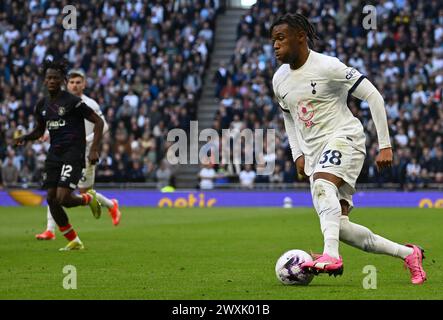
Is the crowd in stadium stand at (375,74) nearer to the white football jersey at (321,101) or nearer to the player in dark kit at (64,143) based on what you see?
the player in dark kit at (64,143)

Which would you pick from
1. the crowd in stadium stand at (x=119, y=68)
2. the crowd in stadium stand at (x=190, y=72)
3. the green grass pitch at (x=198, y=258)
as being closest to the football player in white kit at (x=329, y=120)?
the green grass pitch at (x=198, y=258)

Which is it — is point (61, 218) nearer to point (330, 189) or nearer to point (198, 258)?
point (198, 258)

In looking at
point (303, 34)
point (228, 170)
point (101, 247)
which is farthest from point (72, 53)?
point (303, 34)

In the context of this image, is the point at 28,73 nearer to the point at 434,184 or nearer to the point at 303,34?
the point at 434,184

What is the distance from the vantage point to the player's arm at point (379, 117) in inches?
→ 369

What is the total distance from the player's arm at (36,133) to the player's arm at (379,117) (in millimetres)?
6171

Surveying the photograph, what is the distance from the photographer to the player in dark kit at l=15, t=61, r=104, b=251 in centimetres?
1445

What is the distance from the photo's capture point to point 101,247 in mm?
15211

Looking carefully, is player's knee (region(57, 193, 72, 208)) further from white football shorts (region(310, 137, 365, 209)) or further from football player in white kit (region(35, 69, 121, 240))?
white football shorts (region(310, 137, 365, 209))

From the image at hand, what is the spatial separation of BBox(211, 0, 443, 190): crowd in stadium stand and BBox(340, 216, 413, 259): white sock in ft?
66.1

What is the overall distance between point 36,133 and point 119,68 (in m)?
20.9

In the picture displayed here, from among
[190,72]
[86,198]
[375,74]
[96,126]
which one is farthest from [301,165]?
[190,72]

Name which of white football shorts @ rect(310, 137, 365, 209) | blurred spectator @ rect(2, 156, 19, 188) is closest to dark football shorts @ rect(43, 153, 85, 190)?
white football shorts @ rect(310, 137, 365, 209)

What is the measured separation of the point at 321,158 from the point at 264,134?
21359mm
